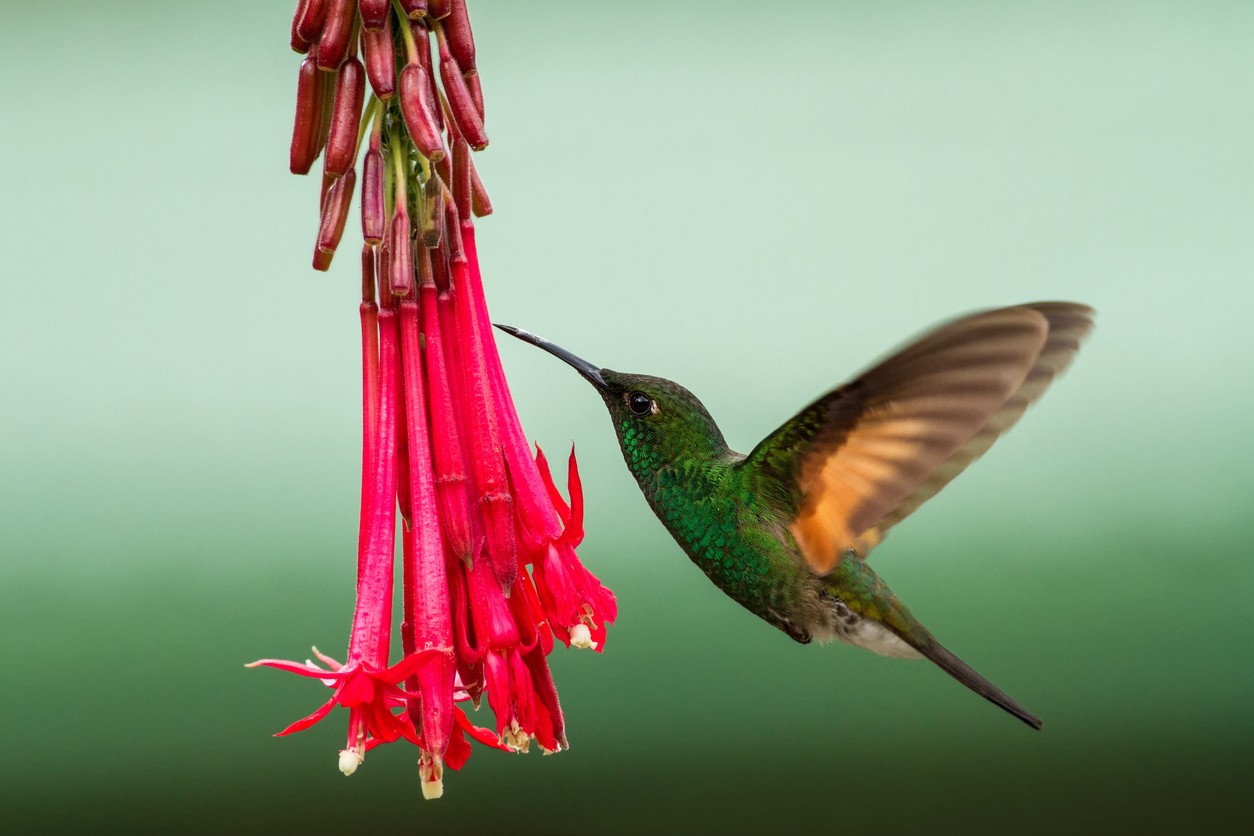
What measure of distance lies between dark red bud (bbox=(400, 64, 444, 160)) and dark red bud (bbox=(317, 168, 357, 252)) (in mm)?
65

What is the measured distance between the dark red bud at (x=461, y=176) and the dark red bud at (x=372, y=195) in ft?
0.20

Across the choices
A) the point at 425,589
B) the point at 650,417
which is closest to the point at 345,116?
the point at 425,589

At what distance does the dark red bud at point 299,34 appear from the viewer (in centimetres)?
84

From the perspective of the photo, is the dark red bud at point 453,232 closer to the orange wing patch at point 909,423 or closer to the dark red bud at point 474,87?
the dark red bud at point 474,87

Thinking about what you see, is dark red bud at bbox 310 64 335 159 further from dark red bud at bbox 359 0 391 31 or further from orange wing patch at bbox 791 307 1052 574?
orange wing patch at bbox 791 307 1052 574

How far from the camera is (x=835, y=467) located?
1.22 metres

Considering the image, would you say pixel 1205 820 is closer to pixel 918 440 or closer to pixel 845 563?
pixel 845 563

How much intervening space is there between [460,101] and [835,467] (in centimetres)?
51

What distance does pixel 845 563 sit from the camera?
134 cm

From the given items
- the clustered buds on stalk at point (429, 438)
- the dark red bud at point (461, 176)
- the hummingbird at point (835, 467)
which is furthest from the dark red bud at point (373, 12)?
the hummingbird at point (835, 467)

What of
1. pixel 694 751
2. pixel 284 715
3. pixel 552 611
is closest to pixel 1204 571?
pixel 694 751

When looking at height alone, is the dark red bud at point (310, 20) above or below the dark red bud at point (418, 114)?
above

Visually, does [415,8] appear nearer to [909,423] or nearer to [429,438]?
[429,438]

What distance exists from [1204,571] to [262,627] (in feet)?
5.01
